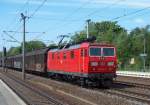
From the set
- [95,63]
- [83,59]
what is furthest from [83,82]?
[95,63]

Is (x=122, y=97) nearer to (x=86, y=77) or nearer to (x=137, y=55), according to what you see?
(x=86, y=77)

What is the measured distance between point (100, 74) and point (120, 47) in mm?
68490

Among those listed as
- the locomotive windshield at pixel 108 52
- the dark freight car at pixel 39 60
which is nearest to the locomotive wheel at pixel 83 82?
the locomotive windshield at pixel 108 52

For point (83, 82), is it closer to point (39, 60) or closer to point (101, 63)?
point (101, 63)

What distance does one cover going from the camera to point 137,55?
A: 99000mm

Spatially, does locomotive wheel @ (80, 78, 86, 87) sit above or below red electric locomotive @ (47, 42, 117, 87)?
below

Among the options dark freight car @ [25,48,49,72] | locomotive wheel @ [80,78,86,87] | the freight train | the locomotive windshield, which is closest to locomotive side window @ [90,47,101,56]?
the freight train

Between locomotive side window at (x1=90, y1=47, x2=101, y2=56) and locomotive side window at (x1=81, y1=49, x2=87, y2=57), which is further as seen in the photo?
locomotive side window at (x1=81, y1=49, x2=87, y2=57)

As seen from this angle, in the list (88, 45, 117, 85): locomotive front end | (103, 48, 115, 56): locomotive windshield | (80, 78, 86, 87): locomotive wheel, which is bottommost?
(80, 78, 86, 87): locomotive wheel

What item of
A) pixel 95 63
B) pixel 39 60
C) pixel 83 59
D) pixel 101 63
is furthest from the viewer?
pixel 39 60

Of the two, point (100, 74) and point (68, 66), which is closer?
point (100, 74)

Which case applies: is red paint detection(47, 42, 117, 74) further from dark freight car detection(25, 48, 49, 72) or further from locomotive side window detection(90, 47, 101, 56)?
dark freight car detection(25, 48, 49, 72)

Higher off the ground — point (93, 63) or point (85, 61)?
point (85, 61)

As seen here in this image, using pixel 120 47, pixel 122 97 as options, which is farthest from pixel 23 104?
pixel 120 47
